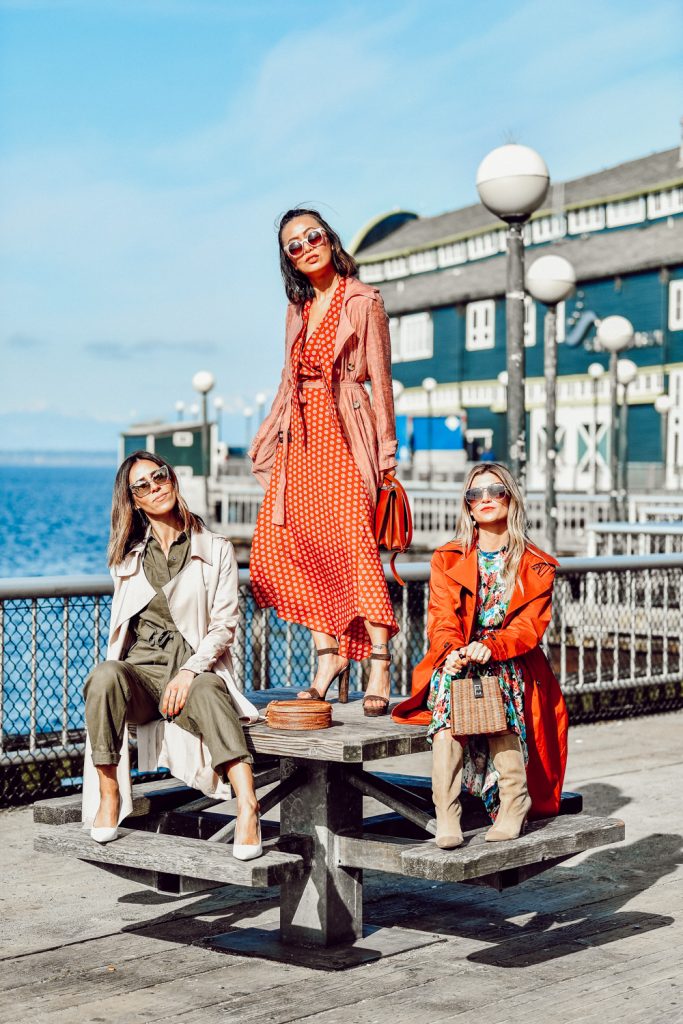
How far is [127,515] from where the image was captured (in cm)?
533

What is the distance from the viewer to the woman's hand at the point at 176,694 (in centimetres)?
499

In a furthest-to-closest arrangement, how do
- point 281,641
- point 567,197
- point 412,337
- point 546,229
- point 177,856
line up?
point 412,337 < point 546,229 < point 567,197 < point 281,641 < point 177,856

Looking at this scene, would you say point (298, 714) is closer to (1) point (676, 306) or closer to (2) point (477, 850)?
(2) point (477, 850)

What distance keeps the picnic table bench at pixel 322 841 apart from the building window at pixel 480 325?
52496 millimetres

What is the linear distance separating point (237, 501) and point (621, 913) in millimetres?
49352

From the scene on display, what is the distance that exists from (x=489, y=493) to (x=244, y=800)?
52.5 inches

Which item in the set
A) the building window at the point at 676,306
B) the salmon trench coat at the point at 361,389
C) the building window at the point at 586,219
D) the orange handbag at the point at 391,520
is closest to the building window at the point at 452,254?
the building window at the point at 586,219

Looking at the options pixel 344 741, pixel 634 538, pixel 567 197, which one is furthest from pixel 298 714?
pixel 567 197

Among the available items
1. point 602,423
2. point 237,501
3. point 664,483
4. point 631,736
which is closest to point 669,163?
point 602,423

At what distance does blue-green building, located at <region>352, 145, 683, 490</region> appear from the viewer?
49.1 m

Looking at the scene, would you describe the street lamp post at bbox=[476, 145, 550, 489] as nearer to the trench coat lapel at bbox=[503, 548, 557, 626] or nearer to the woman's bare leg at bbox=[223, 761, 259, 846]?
the trench coat lapel at bbox=[503, 548, 557, 626]

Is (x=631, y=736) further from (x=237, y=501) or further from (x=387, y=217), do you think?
(x=387, y=217)

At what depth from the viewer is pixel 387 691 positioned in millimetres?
5703

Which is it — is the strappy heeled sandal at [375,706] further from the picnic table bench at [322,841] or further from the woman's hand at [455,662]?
the woman's hand at [455,662]
